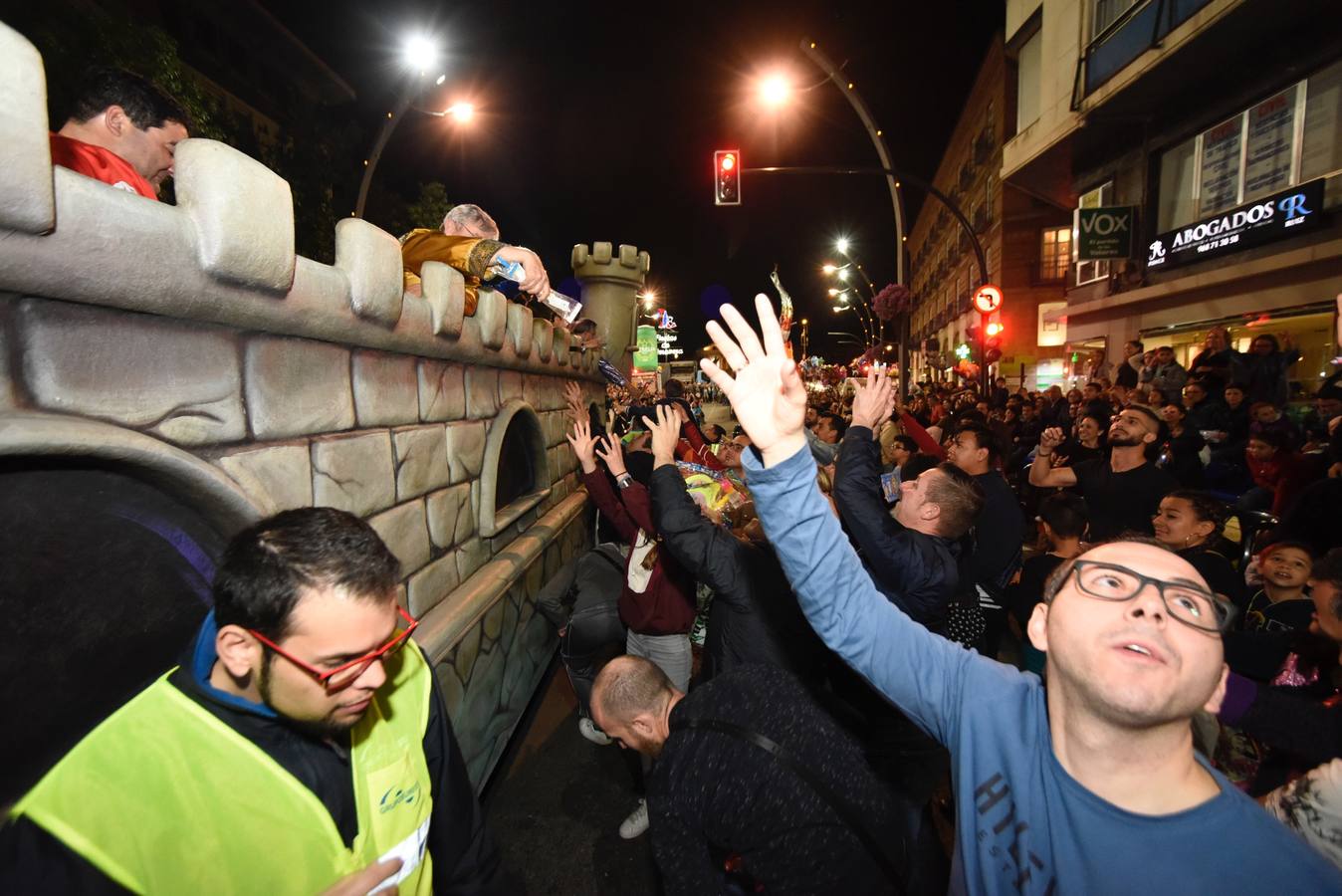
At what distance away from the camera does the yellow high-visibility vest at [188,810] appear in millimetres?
1218

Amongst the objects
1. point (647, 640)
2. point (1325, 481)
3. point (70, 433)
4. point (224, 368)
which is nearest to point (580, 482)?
point (647, 640)

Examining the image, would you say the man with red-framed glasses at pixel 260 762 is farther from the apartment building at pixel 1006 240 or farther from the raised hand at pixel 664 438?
the apartment building at pixel 1006 240

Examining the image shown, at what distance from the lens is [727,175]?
1147 cm

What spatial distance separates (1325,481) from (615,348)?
25.4 ft

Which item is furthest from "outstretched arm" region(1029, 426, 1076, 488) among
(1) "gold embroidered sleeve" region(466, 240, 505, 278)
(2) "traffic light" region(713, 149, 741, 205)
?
(2) "traffic light" region(713, 149, 741, 205)

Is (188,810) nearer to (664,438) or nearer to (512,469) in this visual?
(664,438)

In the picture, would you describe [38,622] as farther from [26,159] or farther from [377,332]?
[377,332]

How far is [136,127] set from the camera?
203 cm

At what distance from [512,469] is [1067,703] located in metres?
4.04

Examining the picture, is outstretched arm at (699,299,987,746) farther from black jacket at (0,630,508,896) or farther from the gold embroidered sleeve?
the gold embroidered sleeve

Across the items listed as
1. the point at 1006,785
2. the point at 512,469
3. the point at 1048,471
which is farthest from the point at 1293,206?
the point at 1006,785

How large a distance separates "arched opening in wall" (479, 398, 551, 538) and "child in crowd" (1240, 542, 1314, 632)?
4.18 metres

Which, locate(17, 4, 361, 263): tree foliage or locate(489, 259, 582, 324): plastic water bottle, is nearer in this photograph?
locate(489, 259, 582, 324): plastic water bottle

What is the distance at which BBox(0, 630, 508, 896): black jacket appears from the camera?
116cm
